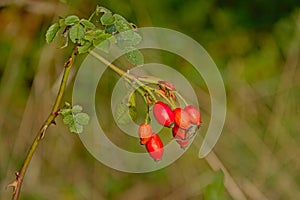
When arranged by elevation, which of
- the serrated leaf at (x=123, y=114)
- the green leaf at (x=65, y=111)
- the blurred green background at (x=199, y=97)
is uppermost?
the green leaf at (x=65, y=111)

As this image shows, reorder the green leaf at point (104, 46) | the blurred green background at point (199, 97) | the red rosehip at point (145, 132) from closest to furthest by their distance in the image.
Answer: the green leaf at point (104, 46) < the red rosehip at point (145, 132) < the blurred green background at point (199, 97)

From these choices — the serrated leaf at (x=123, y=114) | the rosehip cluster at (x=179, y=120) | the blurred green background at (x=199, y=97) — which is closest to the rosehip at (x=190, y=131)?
the rosehip cluster at (x=179, y=120)

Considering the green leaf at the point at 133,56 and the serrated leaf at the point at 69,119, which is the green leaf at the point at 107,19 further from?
the serrated leaf at the point at 69,119

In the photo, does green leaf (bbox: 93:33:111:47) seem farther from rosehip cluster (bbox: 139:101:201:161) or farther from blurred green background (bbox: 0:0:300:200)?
blurred green background (bbox: 0:0:300:200)

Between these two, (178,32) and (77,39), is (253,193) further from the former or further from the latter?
(77,39)

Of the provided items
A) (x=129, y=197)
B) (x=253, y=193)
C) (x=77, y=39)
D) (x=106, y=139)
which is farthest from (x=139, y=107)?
(x=77, y=39)

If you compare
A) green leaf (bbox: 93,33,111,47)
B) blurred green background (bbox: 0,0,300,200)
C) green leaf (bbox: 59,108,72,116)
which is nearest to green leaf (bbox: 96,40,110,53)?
green leaf (bbox: 93,33,111,47)
